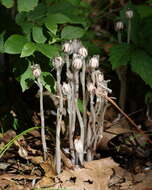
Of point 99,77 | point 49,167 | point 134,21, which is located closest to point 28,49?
point 99,77

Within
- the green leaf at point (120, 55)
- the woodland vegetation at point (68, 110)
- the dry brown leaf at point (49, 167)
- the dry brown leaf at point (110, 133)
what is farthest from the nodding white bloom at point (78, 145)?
the green leaf at point (120, 55)

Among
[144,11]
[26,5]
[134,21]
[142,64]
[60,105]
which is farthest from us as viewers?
[144,11]

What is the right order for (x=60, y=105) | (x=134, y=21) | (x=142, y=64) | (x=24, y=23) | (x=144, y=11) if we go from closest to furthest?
(x=60, y=105)
(x=24, y=23)
(x=142, y=64)
(x=134, y=21)
(x=144, y=11)

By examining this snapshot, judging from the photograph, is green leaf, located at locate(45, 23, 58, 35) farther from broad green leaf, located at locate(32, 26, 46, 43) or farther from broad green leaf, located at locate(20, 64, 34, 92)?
broad green leaf, located at locate(20, 64, 34, 92)

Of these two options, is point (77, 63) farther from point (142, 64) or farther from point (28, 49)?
point (142, 64)

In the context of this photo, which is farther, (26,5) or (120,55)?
(120,55)

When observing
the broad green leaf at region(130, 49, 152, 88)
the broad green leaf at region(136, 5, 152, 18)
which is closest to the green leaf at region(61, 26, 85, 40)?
the broad green leaf at region(130, 49, 152, 88)

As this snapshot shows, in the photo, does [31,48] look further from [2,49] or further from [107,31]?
[107,31]
